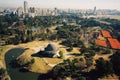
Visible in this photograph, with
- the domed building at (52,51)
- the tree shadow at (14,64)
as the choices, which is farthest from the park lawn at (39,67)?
the domed building at (52,51)

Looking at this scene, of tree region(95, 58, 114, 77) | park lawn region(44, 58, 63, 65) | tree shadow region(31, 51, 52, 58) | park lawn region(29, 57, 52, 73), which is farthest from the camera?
tree shadow region(31, 51, 52, 58)

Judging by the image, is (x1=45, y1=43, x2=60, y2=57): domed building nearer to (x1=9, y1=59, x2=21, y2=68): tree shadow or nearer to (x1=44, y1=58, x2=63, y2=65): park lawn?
(x1=44, y1=58, x2=63, y2=65): park lawn

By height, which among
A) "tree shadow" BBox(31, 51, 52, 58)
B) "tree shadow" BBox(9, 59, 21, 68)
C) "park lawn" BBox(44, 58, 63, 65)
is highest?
"tree shadow" BBox(31, 51, 52, 58)

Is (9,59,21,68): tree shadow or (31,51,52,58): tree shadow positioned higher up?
(31,51,52,58): tree shadow

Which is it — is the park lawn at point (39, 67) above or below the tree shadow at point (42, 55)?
below

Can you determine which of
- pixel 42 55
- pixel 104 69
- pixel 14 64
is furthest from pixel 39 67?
pixel 104 69

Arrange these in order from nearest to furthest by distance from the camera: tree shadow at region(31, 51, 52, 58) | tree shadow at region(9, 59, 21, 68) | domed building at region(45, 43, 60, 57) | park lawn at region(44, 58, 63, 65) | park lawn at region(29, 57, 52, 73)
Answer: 1. park lawn at region(29, 57, 52, 73)
2. tree shadow at region(9, 59, 21, 68)
3. park lawn at region(44, 58, 63, 65)
4. domed building at region(45, 43, 60, 57)
5. tree shadow at region(31, 51, 52, 58)

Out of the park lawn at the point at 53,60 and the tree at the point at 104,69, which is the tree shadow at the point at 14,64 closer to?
the park lawn at the point at 53,60

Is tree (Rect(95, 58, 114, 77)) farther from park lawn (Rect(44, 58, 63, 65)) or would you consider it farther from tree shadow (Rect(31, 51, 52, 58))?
tree shadow (Rect(31, 51, 52, 58))

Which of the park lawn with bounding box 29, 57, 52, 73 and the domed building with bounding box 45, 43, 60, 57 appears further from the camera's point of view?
the domed building with bounding box 45, 43, 60, 57

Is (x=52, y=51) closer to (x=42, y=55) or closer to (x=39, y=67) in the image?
(x=42, y=55)

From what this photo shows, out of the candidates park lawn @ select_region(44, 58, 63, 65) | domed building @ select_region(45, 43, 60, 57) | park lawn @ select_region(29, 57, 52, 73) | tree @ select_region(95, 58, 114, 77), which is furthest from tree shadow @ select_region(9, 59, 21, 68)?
tree @ select_region(95, 58, 114, 77)
